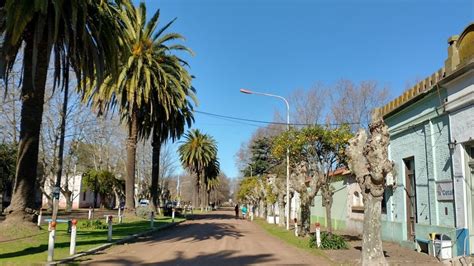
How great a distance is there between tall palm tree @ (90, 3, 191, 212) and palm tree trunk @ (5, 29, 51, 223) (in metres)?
13.0

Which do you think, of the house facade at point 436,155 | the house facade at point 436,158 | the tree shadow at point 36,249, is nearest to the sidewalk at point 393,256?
the house facade at point 436,158

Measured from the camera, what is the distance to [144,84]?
107ft

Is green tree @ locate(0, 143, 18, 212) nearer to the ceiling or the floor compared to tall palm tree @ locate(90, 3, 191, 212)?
nearer to the floor

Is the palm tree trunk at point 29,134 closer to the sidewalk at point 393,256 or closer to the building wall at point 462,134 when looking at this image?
the sidewalk at point 393,256

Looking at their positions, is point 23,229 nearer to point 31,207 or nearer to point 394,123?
point 31,207

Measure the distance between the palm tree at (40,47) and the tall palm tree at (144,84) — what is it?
1249cm

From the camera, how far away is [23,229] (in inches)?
650

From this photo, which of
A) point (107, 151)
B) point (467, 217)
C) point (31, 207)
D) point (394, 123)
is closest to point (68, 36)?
point (31, 207)

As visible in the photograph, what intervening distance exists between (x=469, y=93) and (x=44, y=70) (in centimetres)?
1441

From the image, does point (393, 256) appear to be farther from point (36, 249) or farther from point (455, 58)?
point (36, 249)

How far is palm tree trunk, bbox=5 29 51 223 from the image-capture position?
55.3ft

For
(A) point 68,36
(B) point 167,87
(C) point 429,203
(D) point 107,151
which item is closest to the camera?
(C) point 429,203

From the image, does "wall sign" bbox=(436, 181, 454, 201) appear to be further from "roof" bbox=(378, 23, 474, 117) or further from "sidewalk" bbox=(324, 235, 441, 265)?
"roof" bbox=(378, 23, 474, 117)

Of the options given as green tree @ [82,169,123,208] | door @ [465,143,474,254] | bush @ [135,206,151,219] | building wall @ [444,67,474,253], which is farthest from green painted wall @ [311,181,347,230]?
green tree @ [82,169,123,208]
